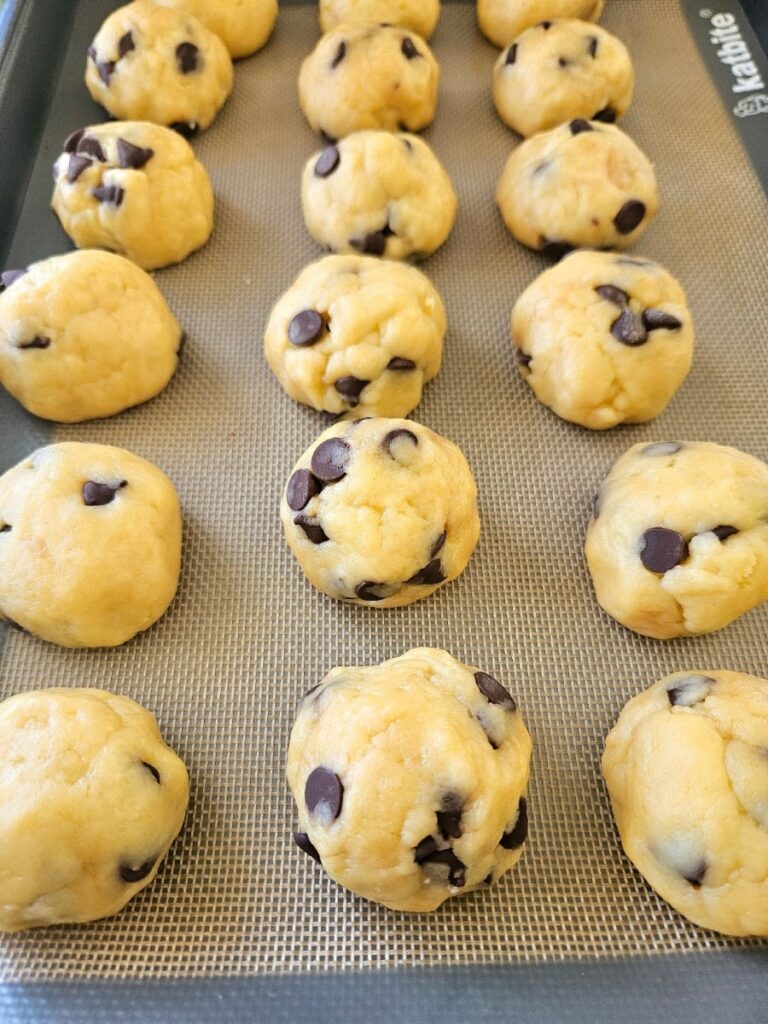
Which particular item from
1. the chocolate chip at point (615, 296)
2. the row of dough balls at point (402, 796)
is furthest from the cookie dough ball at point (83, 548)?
the chocolate chip at point (615, 296)

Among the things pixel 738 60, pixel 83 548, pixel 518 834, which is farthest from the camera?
pixel 738 60

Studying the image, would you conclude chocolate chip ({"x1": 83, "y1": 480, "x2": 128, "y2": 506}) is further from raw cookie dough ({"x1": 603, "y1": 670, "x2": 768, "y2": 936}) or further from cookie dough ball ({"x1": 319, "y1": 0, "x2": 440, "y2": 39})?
cookie dough ball ({"x1": 319, "y1": 0, "x2": 440, "y2": 39})

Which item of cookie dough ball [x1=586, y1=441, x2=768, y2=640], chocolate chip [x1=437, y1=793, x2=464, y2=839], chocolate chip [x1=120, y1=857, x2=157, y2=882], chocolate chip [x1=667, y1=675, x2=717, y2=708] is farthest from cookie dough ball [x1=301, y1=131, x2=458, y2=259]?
chocolate chip [x1=120, y1=857, x2=157, y2=882]

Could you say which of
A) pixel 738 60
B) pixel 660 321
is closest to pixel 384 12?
pixel 738 60

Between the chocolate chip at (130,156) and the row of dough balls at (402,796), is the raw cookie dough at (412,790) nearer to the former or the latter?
the row of dough balls at (402,796)

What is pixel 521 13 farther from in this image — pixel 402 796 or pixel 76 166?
pixel 402 796

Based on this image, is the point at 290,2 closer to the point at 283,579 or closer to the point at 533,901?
the point at 283,579

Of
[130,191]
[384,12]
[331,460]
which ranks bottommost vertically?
[331,460]
